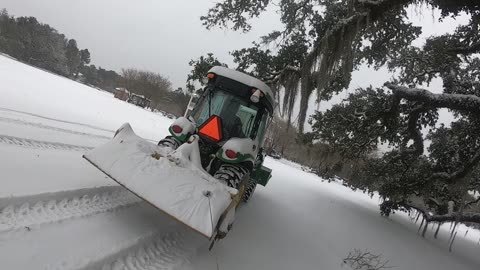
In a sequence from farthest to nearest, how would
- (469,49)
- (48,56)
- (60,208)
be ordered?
(48,56)
(469,49)
(60,208)

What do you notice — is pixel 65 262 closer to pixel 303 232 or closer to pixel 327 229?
pixel 303 232

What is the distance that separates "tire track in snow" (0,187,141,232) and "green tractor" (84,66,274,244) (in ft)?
1.45

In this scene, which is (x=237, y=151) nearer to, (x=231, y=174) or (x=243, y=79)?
(x=231, y=174)

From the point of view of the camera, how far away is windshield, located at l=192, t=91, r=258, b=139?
18.2 feet

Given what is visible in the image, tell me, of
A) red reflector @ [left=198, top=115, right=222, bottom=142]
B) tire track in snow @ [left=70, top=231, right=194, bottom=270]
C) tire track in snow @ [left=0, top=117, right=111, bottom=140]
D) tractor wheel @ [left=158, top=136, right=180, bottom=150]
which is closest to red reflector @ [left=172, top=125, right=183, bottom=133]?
tractor wheel @ [left=158, top=136, right=180, bottom=150]

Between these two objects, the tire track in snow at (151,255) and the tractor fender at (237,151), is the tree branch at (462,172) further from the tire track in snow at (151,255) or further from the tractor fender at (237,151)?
the tire track in snow at (151,255)

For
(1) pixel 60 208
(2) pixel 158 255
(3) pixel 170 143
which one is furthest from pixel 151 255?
(3) pixel 170 143

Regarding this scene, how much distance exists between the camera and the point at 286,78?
923 centimetres

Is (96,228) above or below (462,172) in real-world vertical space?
below

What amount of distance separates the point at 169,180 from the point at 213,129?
1.50 meters

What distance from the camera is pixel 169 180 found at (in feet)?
12.2

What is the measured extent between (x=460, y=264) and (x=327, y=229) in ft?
14.7

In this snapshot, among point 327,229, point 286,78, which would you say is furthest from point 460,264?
point 286,78

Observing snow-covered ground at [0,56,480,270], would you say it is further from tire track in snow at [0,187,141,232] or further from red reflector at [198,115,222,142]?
red reflector at [198,115,222,142]
